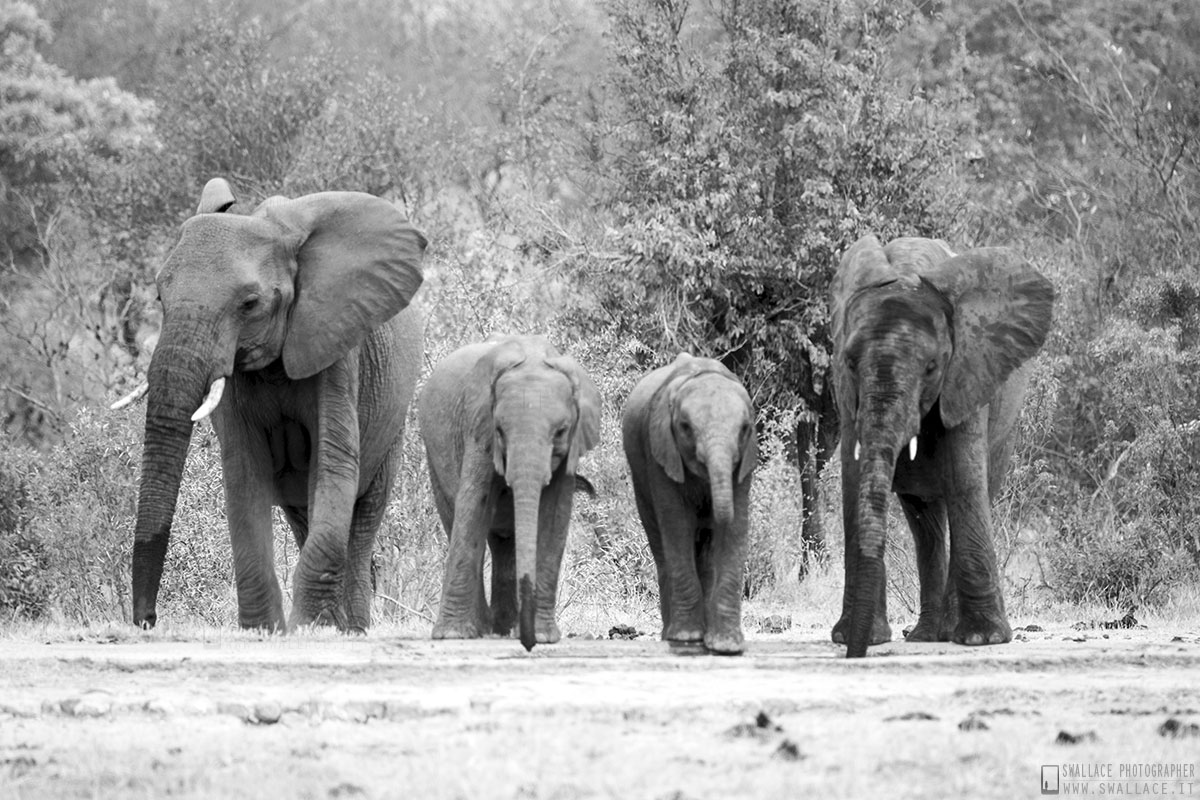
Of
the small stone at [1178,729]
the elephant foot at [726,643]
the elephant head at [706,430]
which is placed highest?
the elephant head at [706,430]

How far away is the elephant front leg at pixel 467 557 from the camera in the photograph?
13.2 m

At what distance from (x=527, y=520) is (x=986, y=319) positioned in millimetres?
3165

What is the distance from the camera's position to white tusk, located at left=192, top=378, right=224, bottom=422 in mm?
12617

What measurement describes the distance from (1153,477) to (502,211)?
10.5m

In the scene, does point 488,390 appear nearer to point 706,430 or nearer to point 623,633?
point 706,430

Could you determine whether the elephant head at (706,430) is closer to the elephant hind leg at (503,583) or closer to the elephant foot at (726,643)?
the elephant foot at (726,643)

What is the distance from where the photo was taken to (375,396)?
1484cm

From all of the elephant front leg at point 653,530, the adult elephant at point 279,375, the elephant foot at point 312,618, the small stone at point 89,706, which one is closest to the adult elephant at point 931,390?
the elephant front leg at point 653,530

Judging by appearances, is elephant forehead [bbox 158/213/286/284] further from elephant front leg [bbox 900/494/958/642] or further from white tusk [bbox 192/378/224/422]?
elephant front leg [bbox 900/494/958/642]

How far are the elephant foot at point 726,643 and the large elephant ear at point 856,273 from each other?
212 cm

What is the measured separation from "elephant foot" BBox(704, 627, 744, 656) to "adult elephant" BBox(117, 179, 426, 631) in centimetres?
274

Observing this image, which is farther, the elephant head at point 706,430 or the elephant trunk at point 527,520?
the elephant head at point 706,430

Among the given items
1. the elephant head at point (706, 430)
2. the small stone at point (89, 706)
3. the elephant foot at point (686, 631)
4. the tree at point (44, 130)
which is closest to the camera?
the small stone at point (89, 706)

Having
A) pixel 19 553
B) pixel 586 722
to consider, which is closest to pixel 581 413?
pixel 586 722
